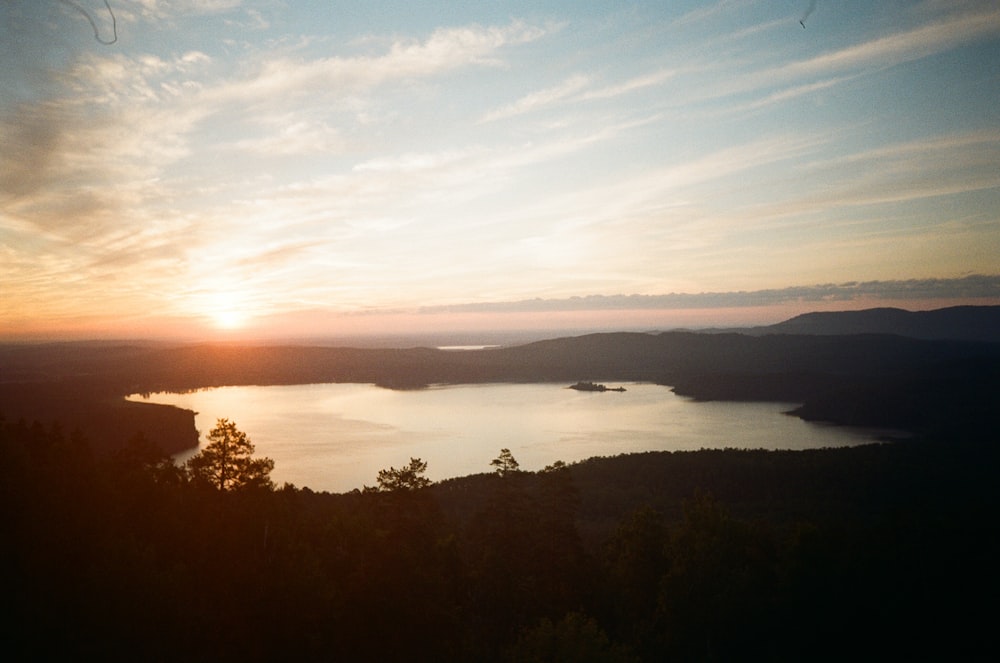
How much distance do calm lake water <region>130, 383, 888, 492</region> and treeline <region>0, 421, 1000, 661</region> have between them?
55.8 meters

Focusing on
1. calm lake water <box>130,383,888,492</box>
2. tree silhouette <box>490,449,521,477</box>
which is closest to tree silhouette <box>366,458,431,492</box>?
tree silhouette <box>490,449,521,477</box>

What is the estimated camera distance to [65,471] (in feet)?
68.6

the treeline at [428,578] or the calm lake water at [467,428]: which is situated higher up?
the treeline at [428,578]

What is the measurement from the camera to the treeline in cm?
1529

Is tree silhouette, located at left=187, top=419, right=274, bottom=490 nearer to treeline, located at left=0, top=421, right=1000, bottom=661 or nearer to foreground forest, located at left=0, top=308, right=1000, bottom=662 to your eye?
foreground forest, located at left=0, top=308, right=1000, bottom=662

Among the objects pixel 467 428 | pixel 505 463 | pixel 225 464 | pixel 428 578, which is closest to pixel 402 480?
pixel 428 578

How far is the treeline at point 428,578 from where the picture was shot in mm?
15289

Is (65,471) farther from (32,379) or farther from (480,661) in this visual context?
(32,379)

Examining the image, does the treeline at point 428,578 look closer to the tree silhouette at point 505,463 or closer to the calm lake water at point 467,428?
the tree silhouette at point 505,463

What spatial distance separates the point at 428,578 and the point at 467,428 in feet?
369

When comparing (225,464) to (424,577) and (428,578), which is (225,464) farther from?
(428,578)

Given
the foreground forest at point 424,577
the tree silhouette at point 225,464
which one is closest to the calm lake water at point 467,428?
the foreground forest at point 424,577

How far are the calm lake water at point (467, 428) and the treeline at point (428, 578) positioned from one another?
55762mm

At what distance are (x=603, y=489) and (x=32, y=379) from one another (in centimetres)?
10225
